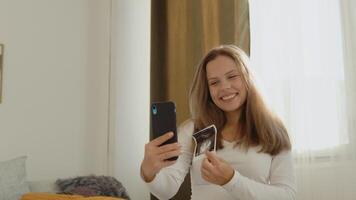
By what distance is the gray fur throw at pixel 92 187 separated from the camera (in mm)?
2078

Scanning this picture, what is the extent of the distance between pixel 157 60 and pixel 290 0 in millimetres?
917

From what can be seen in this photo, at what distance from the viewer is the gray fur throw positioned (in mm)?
2078

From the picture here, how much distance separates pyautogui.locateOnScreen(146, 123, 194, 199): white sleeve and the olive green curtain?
820mm

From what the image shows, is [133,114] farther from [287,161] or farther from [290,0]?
[287,161]

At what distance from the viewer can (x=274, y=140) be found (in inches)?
52.3

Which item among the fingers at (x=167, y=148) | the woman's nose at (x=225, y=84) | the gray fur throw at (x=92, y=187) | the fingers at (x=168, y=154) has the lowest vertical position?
the gray fur throw at (x=92, y=187)

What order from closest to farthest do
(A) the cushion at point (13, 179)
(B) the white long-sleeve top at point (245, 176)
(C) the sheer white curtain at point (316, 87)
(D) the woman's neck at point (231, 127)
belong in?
(B) the white long-sleeve top at point (245, 176), (D) the woman's neck at point (231, 127), (C) the sheer white curtain at point (316, 87), (A) the cushion at point (13, 179)

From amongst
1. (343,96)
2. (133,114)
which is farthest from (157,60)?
(343,96)

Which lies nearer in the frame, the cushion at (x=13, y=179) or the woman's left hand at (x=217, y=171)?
the woman's left hand at (x=217, y=171)

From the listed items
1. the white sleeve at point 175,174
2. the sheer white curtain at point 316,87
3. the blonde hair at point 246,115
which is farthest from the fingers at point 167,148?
the sheer white curtain at point 316,87

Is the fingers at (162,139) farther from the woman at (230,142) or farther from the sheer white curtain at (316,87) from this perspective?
the sheer white curtain at (316,87)

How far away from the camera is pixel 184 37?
96.2 inches

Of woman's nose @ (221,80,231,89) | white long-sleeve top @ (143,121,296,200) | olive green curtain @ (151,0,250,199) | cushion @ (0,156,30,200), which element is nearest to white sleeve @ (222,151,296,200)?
white long-sleeve top @ (143,121,296,200)

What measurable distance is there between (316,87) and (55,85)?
1.55 metres
